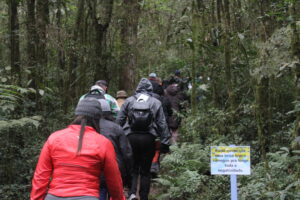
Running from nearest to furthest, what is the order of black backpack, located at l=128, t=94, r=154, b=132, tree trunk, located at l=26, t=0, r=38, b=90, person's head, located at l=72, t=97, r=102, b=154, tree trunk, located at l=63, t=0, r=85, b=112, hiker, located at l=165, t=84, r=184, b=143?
person's head, located at l=72, t=97, r=102, b=154, black backpack, located at l=128, t=94, r=154, b=132, tree trunk, located at l=26, t=0, r=38, b=90, tree trunk, located at l=63, t=0, r=85, b=112, hiker, located at l=165, t=84, r=184, b=143

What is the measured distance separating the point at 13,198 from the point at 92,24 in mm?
6209

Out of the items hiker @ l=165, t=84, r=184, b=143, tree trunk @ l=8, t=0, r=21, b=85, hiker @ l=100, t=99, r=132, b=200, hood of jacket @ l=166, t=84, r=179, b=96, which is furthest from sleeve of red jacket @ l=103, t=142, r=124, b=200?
hood of jacket @ l=166, t=84, r=179, b=96

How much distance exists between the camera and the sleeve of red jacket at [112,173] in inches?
147

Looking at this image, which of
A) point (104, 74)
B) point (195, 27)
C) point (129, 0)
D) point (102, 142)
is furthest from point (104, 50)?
point (102, 142)

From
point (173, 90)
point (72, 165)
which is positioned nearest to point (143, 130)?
point (72, 165)

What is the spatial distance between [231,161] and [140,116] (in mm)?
2099

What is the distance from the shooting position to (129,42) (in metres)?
12.3

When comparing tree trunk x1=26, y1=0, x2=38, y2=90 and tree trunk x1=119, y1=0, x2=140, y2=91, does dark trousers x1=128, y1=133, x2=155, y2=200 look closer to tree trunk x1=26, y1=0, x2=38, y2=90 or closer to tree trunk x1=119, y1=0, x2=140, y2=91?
tree trunk x1=26, y1=0, x2=38, y2=90

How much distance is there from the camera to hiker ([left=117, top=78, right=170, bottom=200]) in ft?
22.6

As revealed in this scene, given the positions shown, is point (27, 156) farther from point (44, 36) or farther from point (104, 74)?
point (104, 74)

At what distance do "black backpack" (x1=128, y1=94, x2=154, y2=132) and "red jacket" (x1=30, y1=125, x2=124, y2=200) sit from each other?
10.1 feet

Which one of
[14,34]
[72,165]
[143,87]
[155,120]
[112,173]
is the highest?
[14,34]

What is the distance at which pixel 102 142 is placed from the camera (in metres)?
3.74

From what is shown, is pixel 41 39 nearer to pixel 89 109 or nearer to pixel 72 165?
pixel 89 109
